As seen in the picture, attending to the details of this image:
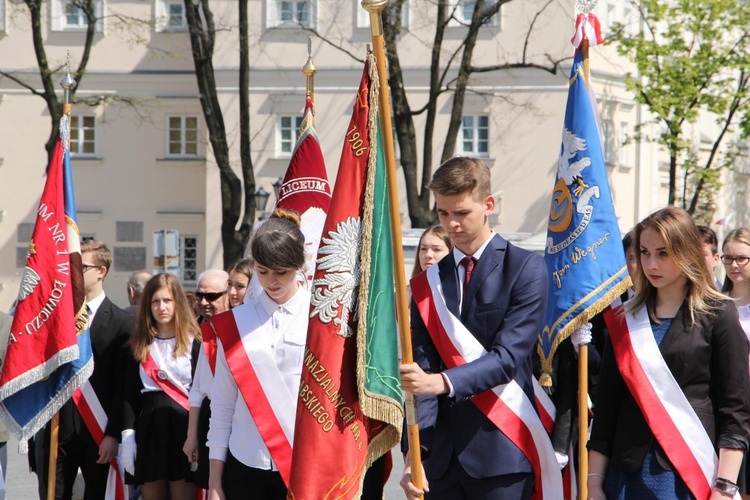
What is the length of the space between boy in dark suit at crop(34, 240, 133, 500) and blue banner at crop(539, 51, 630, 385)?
2.78 metres

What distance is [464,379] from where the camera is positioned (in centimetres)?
418

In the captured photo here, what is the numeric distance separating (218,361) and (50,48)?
28.1m

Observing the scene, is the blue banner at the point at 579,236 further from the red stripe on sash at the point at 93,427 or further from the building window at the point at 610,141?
the building window at the point at 610,141

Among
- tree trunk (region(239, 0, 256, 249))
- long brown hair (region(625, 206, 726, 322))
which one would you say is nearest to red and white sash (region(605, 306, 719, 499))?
long brown hair (region(625, 206, 726, 322))

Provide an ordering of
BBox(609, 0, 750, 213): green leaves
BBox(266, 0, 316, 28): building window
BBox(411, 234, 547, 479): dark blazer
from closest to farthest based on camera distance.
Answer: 1. BBox(411, 234, 547, 479): dark blazer
2. BBox(609, 0, 750, 213): green leaves
3. BBox(266, 0, 316, 28): building window

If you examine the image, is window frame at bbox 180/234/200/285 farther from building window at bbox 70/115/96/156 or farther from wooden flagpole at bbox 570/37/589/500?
wooden flagpole at bbox 570/37/589/500

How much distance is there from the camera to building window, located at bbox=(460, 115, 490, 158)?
30.0 meters

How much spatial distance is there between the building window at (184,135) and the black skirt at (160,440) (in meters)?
25.4

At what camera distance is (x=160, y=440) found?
711 centimetres

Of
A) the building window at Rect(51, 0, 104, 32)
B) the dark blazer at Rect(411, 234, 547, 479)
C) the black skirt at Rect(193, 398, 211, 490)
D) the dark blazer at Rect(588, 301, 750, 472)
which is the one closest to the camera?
the dark blazer at Rect(588, 301, 750, 472)

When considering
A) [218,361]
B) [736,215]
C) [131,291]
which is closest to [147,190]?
[736,215]

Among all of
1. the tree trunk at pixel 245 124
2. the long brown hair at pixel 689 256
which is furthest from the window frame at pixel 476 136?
the long brown hair at pixel 689 256

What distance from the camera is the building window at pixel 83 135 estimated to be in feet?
104

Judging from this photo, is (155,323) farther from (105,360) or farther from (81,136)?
(81,136)
